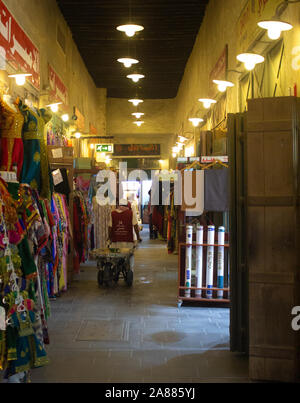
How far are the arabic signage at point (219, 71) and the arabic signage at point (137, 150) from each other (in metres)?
12.9

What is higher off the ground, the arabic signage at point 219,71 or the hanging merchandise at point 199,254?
the arabic signage at point 219,71

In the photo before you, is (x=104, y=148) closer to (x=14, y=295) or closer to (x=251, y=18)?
(x=251, y=18)

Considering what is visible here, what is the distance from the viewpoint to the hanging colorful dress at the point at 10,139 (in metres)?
3.88

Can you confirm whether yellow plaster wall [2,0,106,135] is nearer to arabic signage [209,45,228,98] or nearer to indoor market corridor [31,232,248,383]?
arabic signage [209,45,228,98]

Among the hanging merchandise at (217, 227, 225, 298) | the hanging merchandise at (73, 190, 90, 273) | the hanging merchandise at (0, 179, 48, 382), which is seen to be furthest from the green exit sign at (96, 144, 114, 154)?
the hanging merchandise at (0, 179, 48, 382)

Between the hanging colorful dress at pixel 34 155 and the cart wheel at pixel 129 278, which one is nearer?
the hanging colorful dress at pixel 34 155

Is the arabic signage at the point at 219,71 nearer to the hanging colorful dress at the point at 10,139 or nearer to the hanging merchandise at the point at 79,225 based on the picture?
the hanging merchandise at the point at 79,225

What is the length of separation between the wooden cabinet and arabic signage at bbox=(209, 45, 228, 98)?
569cm

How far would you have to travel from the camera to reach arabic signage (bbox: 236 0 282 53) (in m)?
6.01

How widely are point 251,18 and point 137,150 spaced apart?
673 inches

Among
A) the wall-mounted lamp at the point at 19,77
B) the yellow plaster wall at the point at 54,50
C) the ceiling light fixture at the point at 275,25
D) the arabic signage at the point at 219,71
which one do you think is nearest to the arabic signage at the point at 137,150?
the yellow plaster wall at the point at 54,50

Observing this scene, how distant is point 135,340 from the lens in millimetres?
4730

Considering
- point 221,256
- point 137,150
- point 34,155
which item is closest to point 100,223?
point 221,256
